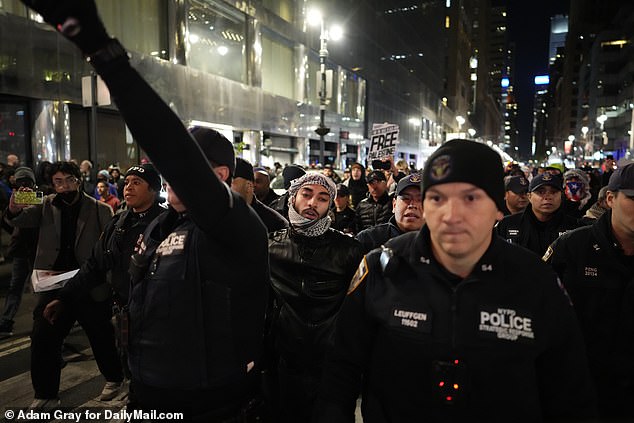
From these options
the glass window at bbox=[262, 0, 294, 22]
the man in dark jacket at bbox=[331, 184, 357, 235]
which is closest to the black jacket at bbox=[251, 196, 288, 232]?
the man in dark jacket at bbox=[331, 184, 357, 235]

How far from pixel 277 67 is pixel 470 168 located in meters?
29.0

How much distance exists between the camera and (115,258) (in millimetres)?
3977

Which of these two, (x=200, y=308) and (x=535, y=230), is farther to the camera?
(x=535, y=230)

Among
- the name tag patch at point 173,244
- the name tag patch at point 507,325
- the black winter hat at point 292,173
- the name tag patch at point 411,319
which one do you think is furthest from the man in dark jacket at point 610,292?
the black winter hat at point 292,173

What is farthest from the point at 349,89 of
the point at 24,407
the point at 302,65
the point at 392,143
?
the point at 24,407

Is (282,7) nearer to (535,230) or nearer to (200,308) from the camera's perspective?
(535,230)

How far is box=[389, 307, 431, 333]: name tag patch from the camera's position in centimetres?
180

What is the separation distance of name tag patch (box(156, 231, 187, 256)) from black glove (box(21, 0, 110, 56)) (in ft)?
2.83

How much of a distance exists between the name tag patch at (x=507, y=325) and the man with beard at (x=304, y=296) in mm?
1551

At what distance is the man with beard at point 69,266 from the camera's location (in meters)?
4.27

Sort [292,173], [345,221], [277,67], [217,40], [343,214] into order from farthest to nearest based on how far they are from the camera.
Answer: [277,67] < [217,40] < [343,214] < [345,221] < [292,173]

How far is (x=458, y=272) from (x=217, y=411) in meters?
1.24

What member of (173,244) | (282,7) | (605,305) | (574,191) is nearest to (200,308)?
(173,244)

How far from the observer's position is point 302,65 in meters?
30.8
